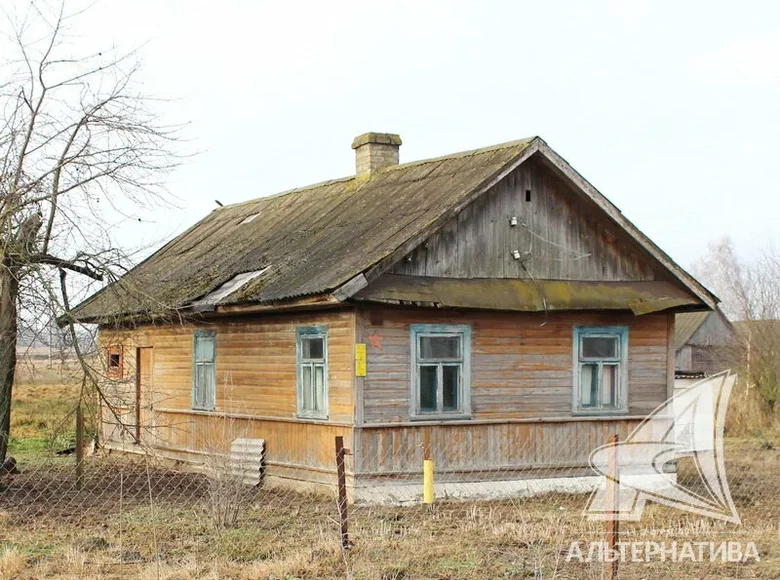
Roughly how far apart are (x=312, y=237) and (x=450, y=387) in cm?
382

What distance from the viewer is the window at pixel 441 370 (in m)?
14.7

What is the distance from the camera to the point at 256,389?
54.3 feet

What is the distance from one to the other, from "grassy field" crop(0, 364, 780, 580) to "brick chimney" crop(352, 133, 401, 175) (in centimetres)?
628

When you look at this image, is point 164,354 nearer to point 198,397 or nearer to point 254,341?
point 198,397

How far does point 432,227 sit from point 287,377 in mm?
3188

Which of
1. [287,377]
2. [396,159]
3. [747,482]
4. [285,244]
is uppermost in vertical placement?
[396,159]

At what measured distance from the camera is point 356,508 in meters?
13.9

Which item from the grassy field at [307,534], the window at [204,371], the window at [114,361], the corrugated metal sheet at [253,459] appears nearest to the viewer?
the grassy field at [307,534]

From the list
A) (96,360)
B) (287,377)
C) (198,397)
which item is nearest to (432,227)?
(287,377)

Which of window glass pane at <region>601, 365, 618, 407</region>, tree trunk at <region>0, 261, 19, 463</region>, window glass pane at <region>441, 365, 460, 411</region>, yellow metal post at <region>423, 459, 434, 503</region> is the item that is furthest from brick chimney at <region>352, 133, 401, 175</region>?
tree trunk at <region>0, 261, 19, 463</region>

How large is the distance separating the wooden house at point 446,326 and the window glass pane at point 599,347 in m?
0.03

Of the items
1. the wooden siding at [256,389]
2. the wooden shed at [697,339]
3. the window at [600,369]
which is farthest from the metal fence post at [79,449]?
the wooden shed at [697,339]

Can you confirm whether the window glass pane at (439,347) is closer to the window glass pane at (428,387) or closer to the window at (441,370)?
the window at (441,370)

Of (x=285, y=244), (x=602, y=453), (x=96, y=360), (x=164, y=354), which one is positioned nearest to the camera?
(x=96, y=360)
